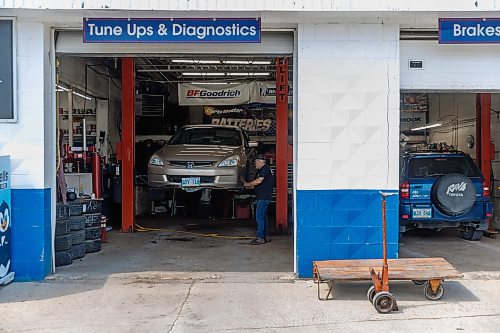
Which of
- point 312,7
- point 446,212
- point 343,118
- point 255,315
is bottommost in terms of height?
point 255,315

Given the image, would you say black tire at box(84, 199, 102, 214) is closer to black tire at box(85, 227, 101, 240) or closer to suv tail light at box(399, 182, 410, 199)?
black tire at box(85, 227, 101, 240)

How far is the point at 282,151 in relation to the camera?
12344 mm

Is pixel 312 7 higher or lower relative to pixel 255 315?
higher

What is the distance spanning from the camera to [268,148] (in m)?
16.9

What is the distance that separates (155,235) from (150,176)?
3.97 ft

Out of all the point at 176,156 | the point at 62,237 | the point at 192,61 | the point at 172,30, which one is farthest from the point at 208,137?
the point at 172,30

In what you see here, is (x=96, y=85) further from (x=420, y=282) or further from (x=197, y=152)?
(x=420, y=282)

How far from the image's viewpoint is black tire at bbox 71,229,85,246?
29.4 ft

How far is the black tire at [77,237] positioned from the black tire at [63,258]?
1.26ft

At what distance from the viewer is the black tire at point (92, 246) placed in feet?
31.6

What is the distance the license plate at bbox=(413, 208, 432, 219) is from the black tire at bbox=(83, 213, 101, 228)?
18.1ft

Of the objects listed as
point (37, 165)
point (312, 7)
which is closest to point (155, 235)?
point (37, 165)

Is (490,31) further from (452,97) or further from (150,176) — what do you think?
(452,97)

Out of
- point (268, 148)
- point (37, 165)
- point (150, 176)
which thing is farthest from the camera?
point (268, 148)
